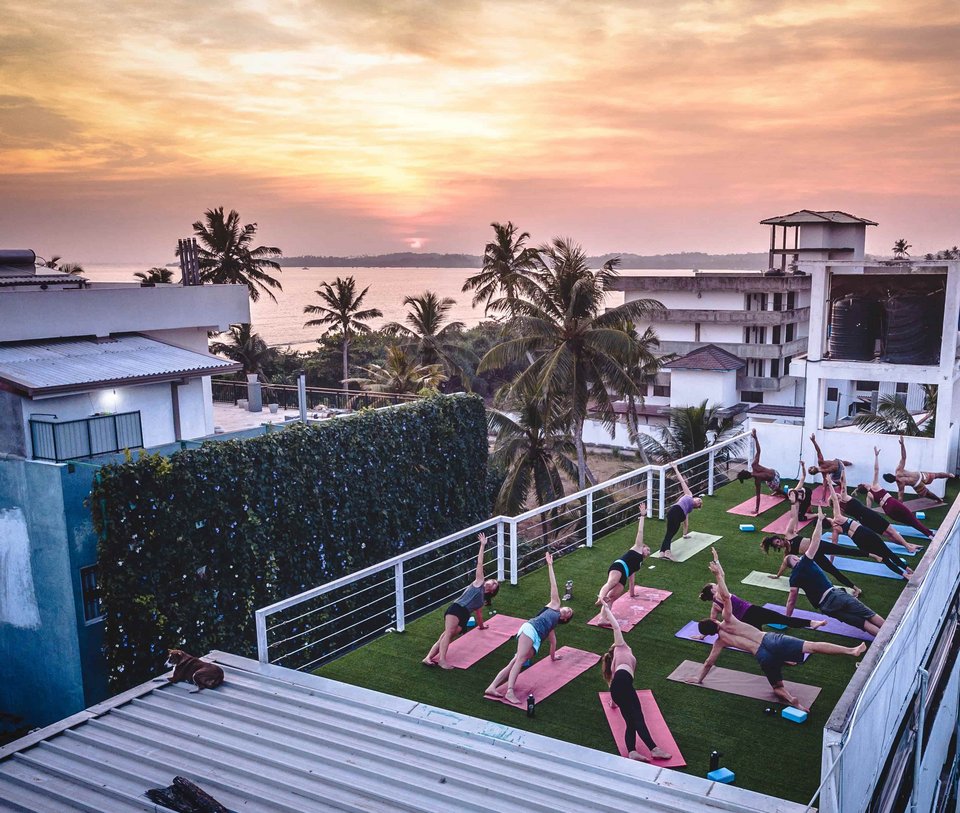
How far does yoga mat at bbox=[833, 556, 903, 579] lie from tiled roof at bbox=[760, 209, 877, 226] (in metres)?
42.7

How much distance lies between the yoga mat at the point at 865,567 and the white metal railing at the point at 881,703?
319cm

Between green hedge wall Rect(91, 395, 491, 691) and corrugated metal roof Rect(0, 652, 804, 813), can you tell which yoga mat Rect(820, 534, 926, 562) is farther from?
green hedge wall Rect(91, 395, 491, 691)

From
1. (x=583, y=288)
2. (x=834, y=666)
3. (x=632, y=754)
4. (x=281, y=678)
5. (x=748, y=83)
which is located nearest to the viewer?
(x=632, y=754)

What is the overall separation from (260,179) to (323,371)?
14433mm

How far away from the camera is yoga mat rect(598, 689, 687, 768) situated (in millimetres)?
6332

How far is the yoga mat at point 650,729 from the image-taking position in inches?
249

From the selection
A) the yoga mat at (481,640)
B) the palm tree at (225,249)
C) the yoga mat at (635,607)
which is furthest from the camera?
the palm tree at (225,249)

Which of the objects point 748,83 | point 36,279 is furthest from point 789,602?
point 748,83

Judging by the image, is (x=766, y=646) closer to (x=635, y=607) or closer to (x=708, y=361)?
(x=635, y=607)

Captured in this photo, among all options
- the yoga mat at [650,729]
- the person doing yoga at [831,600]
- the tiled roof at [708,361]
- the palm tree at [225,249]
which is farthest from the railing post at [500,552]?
the tiled roof at [708,361]

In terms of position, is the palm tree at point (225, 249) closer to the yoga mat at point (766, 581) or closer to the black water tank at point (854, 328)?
the black water tank at point (854, 328)

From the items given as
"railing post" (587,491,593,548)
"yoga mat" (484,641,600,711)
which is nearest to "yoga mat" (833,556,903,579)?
"railing post" (587,491,593,548)

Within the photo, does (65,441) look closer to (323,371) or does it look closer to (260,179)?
(323,371)

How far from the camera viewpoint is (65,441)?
13.5 meters
